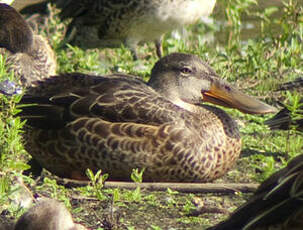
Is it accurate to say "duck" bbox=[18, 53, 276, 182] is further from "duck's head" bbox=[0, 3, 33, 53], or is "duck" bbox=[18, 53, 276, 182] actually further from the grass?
"duck's head" bbox=[0, 3, 33, 53]

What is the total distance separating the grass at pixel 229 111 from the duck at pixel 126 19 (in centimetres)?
17

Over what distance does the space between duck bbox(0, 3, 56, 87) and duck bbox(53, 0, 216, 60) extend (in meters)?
1.31

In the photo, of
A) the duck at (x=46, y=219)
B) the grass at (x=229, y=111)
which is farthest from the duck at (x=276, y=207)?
the grass at (x=229, y=111)

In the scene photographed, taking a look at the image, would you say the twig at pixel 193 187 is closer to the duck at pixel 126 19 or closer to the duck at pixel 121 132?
the duck at pixel 121 132

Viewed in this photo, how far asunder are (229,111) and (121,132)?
1865 mm

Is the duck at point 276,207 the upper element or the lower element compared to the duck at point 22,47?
upper

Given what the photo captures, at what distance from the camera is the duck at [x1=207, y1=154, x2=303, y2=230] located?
8.16 feet

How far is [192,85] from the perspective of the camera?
5582 millimetres

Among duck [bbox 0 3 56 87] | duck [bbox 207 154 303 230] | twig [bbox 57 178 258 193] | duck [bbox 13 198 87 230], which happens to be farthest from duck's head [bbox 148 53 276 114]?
duck [bbox 207 154 303 230]

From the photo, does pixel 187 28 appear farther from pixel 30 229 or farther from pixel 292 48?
pixel 30 229

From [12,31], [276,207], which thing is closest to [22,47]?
[12,31]

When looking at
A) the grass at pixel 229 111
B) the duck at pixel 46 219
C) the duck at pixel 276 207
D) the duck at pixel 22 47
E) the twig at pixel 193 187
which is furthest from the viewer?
the duck at pixel 22 47

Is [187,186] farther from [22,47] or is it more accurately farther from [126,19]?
[126,19]

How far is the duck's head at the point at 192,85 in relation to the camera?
5.55 meters
